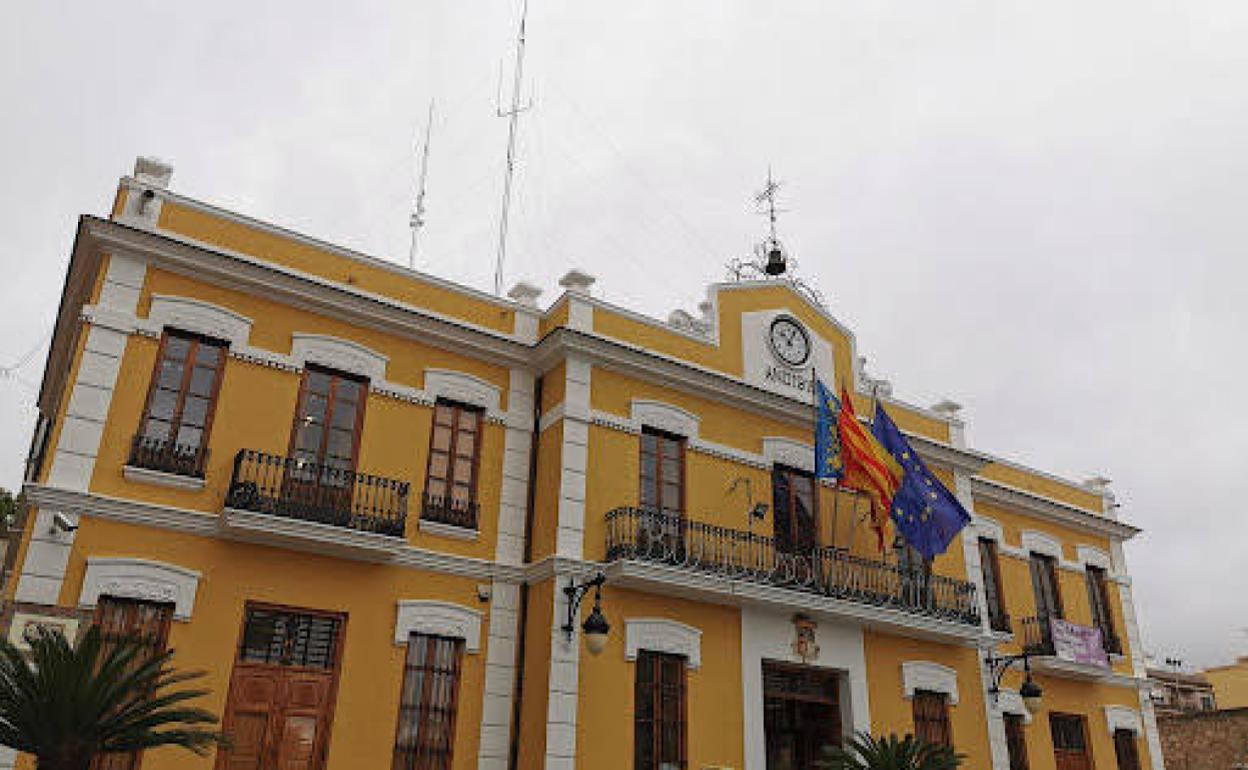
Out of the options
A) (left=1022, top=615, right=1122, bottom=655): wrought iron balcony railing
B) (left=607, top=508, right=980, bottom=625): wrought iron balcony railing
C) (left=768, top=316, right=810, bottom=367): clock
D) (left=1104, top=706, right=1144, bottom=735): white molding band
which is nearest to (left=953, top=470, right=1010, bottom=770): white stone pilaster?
(left=607, top=508, right=980, bottom=625): wrought iron balcony railing

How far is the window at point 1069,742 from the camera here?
750 inches

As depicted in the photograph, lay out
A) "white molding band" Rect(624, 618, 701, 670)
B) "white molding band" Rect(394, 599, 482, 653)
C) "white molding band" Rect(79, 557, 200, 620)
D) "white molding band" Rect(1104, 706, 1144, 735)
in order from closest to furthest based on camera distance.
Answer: "white molding band" Rect(79, 557, 200, 620) < "white molding band" Rect(394, 599, 482, 653) < "white molding band" Rect(624, 618, 701, 670) < "white molding band" Rect(1104, 706, 1144, 735)

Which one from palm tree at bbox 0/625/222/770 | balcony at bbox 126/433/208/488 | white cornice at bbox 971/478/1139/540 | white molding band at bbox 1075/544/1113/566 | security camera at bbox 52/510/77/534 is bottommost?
palm tree at bbox 0/625/222/770

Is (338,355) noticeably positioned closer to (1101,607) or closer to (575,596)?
(575,596)

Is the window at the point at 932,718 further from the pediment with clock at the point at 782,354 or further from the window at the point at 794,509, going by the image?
the pediment with clock at the point at 782,354

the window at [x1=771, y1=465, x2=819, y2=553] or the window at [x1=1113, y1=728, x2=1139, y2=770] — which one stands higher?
the window at [x1=771, y1=465, x2=819, y2=553]

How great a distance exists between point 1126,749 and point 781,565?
10.4 metres

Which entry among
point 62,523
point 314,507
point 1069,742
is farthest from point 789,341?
point 62,523

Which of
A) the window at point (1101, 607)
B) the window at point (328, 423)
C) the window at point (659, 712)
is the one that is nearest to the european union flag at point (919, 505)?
the window at point (659, 712)

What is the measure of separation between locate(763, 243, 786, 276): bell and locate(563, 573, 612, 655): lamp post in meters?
8.09

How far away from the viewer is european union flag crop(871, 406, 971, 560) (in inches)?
621

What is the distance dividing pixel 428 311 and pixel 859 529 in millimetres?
8111

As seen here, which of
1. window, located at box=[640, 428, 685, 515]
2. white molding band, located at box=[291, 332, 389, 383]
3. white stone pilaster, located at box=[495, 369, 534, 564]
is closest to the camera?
white molding band, located at box=[291, 332, 389, 383]

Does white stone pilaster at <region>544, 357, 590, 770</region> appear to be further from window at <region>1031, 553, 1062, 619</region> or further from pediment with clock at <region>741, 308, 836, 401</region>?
window at <region>1031, 553, 1062, 619</region>
